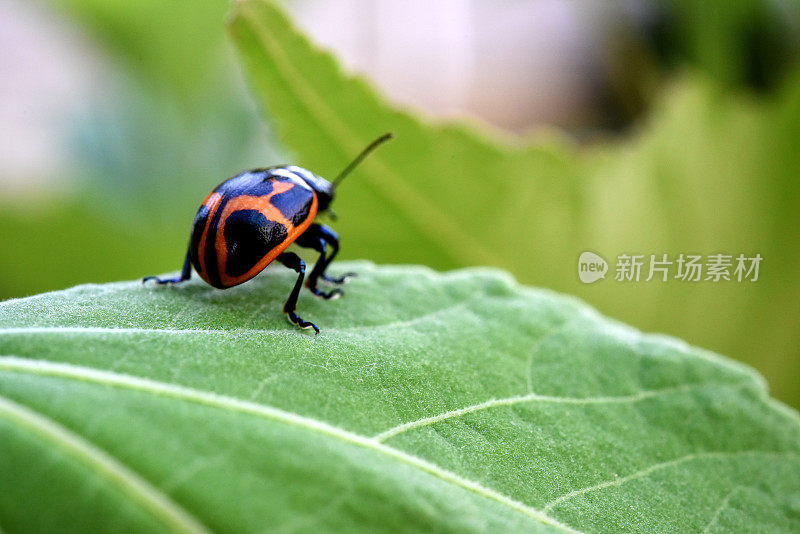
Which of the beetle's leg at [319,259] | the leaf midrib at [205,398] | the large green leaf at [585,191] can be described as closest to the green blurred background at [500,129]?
the large green leaf at [585,191]

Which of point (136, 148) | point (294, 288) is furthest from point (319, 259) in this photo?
point (136, 148)

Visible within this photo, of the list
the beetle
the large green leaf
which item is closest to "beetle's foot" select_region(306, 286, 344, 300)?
the beetle

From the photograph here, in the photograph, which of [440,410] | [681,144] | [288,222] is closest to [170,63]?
[288,222]

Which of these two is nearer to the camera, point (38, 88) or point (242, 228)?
point (242, 228)

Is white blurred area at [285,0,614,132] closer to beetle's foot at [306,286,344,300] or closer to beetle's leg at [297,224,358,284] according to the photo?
beetle's leg at [297,224,358,284]

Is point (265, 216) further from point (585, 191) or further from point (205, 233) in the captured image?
point (585, 191)

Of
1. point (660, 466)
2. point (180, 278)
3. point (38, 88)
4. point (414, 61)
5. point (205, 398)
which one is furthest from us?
point (414, 61)

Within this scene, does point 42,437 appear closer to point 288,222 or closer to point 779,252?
point 288,222
